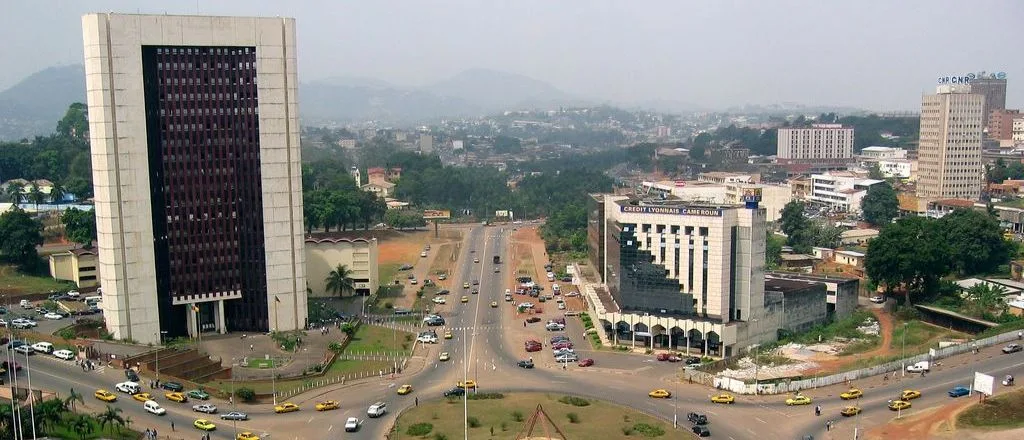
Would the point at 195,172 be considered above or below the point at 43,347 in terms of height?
above

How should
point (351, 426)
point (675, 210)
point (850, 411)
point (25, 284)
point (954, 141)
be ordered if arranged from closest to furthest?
point (351, 426)
point (850, 411)
point (675, 210)
point (25, 284)
point (954, 141)

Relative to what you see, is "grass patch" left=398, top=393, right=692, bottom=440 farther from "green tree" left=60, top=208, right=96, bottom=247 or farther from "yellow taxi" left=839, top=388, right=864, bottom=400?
"green tree" left=60, top=208, right=96, bottom=247

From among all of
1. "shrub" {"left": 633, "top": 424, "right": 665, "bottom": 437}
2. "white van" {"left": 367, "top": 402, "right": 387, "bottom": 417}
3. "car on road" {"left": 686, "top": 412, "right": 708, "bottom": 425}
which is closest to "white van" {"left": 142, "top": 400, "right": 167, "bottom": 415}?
"white van" {"left": 367, "top": 402, "right": 387, "bottom": 417}

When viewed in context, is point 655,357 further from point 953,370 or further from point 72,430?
point 72,430

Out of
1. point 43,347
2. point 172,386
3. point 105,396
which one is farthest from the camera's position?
point 43,347

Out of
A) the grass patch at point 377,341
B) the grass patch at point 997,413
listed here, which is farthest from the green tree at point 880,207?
the grass patch at point 377,341

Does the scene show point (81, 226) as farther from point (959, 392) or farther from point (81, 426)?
point (959, 392)

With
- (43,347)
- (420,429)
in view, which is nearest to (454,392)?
(420,429)
